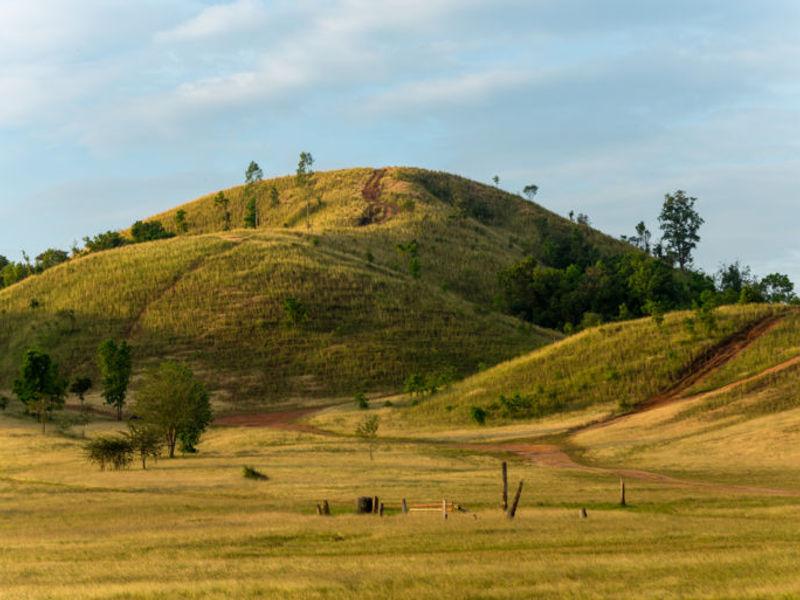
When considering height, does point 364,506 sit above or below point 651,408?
below

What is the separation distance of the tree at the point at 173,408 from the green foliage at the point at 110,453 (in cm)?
717

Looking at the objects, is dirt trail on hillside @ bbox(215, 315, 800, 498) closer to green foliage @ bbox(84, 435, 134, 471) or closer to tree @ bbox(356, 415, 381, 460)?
tree @ bbox(356, 415, 381, 460)

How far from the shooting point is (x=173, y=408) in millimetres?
81125

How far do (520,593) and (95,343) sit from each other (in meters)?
134

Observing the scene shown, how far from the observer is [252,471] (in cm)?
6188

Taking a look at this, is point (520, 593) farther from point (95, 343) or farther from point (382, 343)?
point (95, 343)

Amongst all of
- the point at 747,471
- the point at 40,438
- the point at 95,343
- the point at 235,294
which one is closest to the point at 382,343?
the point at 235,294

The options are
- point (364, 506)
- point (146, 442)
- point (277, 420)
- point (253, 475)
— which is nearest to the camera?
point (364, 506)

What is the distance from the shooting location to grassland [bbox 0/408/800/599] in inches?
1045

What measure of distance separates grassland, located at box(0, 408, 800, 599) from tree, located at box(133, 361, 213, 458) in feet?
45.6

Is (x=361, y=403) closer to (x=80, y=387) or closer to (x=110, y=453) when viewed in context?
(x=80, y=387)

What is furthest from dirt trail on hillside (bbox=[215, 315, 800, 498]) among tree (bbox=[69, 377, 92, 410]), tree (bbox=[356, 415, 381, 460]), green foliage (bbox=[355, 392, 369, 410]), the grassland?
tree (bbox=[69, 377, 92, 410])

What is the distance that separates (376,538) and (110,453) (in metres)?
40.3

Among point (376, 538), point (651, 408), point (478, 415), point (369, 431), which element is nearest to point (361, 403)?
point (478, 415)
